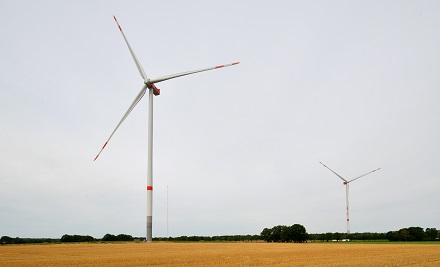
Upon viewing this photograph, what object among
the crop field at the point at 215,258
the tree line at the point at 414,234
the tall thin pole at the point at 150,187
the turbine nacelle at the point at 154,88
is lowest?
the tree line at the point at 414,234

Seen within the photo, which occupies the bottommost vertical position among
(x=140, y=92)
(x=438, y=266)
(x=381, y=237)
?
(x=381, y=237)

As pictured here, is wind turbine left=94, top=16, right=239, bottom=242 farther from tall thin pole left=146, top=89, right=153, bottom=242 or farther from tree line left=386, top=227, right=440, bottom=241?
tree line left=386, top=227, right=440, bottom=241

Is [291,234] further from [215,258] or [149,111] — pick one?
[215,258]

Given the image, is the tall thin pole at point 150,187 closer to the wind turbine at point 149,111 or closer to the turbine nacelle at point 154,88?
the wind turbine at point 149,111

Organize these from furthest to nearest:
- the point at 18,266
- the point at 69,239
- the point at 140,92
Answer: the point at 69,239 < the point at 140,92 < the point at 18,266

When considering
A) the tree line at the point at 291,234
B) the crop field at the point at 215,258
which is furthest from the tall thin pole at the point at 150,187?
the tree line at the point at 291,234

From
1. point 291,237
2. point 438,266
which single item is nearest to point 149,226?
point 438,266

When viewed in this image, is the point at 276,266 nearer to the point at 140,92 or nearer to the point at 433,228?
the point at 140,92

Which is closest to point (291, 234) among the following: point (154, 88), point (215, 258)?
point (154, 88)

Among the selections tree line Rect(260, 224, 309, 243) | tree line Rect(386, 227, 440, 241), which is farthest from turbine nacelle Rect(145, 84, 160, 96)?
tree line Rect(386, 227, 440, 241)

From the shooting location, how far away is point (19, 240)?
9338 cm

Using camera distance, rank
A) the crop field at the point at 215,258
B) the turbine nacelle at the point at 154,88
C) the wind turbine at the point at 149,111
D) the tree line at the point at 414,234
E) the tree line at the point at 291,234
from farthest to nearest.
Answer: the tree line at the point at 291,234, the tree line at the point at 414,234, the turbine nacelle at the point at 154,88, the wind turbine at the point at 149,111, the crop field at the point at 215,258

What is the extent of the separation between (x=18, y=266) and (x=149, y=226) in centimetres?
4396

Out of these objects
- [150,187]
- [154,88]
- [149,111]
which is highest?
[154,88]
